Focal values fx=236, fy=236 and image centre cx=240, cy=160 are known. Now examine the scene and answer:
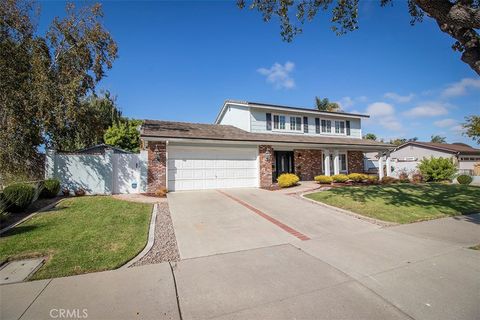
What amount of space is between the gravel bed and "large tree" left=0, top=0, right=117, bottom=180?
8.33 metres

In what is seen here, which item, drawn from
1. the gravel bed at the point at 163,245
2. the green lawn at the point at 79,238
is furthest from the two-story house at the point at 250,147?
the gravel bed at the point at 163,245

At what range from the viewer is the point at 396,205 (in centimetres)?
942

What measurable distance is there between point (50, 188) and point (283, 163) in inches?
553

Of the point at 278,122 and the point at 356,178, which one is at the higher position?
the point at 278,122

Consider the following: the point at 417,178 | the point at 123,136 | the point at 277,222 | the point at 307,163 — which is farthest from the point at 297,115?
the point at 123,136

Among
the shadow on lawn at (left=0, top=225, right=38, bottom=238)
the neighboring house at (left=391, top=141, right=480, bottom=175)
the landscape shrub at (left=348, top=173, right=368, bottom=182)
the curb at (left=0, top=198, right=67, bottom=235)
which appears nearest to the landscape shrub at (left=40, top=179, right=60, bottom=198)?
the curb at (left=0, top=198, right=67, bottom=235)

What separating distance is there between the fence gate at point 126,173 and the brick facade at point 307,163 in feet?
37.1

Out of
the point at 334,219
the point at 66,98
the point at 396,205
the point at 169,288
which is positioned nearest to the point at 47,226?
the point at 169,288

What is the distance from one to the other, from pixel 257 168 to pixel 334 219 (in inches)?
317

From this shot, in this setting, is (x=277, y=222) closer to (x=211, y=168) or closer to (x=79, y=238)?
(x=79, y=238)

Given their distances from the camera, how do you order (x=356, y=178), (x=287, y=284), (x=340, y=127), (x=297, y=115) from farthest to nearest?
1. (x=340, y=127)
2. (x=297, y=115)
3. (x=356, y=178)
4. (x=287, y=284)

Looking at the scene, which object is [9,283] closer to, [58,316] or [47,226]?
[58,316]

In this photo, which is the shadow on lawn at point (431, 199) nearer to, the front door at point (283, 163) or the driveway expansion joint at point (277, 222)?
the driveway expansion joint at point (277, 222)

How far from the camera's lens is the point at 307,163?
61.3 ft
